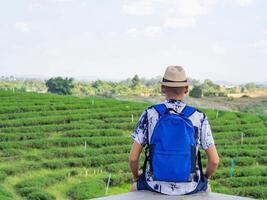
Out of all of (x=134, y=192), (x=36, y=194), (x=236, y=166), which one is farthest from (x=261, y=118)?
(x=134, y=192)

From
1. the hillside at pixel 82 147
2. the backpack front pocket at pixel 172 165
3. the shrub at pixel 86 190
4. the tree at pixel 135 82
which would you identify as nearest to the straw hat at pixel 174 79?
the backpack front pocket at pixel 172 165

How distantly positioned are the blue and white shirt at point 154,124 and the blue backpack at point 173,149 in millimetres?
62

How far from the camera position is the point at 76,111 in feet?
83.3

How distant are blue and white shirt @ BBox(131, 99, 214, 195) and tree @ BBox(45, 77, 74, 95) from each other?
142 feet

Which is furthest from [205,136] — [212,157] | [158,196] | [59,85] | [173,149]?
[59,85]

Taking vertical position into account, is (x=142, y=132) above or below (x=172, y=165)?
above

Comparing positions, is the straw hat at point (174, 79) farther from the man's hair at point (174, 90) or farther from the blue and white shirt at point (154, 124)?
Result: the blue and white shirt at point (154, 124)

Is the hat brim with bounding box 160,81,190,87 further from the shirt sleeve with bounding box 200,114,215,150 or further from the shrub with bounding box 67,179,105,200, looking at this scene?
the shrub with bounding box 67,179,105,200

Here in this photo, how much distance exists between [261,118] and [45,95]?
10.7 m

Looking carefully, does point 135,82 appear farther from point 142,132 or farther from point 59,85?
point 142,132

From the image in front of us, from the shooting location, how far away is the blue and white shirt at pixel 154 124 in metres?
4.87

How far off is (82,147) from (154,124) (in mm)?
14120

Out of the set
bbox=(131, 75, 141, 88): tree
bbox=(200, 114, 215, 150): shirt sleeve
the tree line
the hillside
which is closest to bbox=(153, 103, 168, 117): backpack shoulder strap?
bbox=(200, 114, 215, 150): shirt sleeve

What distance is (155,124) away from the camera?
4.89m
